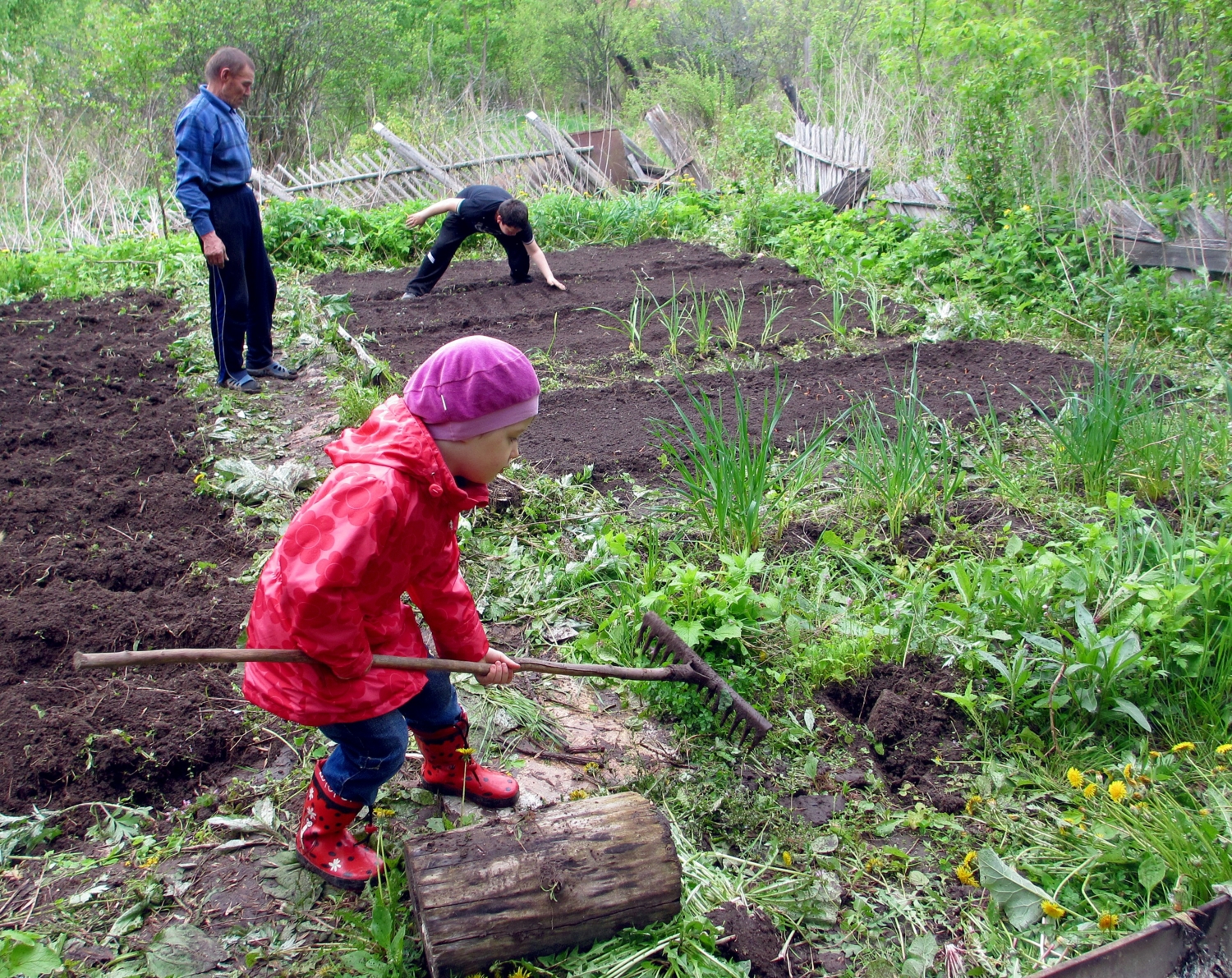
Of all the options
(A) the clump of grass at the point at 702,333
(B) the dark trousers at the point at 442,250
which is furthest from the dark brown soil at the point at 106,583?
(A) the clump of grass at the point at 702,333

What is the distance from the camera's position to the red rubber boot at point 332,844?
6.68ft

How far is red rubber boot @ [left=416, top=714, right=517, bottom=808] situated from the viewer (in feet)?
7.48

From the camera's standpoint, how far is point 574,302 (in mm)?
7238

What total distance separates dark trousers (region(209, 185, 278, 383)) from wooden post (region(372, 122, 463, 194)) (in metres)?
5.80

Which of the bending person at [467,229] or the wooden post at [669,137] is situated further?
the wooden post at [669,137]

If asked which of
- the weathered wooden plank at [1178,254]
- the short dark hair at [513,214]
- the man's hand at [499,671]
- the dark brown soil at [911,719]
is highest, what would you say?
the short dark hair at [513,214]

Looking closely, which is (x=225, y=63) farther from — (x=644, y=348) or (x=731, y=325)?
(x=731, y=325)

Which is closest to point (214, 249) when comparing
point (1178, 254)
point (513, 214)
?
point (513, 214)

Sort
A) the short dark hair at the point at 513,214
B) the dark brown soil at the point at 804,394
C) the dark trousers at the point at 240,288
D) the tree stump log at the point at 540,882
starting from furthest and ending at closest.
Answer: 1. the short dark hair at the point at 513,214
2. the dark trousers at the point at 240,288
3. the dark brown soil at the point at 804,394
4. the tree stump log at the point at 540,882

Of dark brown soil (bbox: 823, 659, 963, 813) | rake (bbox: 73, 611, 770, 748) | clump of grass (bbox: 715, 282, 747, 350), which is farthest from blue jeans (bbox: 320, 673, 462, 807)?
clump of grass (bbox: 715, 282, 747, 350)

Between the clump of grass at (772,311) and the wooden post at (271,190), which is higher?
the wooden post at (271,190)

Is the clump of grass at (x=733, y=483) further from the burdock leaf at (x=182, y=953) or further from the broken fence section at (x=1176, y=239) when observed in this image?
the broken fence section at (x=1176, y=239)

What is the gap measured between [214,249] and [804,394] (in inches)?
139

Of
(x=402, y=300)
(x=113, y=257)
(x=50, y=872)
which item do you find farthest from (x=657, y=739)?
(x=113, y=257)
